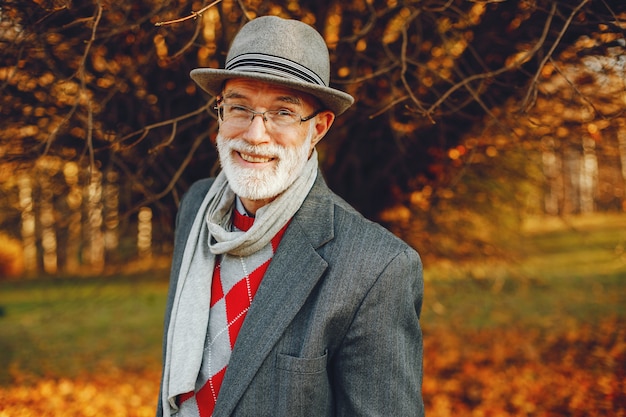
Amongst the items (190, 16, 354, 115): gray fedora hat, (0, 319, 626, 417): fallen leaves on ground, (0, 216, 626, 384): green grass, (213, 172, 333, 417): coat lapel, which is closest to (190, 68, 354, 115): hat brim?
(190, 16, 354, 115): gray fedora hat

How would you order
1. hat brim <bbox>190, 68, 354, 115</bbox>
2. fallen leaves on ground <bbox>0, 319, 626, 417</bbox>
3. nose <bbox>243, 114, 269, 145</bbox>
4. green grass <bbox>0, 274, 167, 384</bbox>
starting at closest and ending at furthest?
hat brim <bbox>190, 68, 354, 115</bbox>, nose <bbox>243, 114, 269, 145</bbox>, fallen leaves on ground <bbox>0, 319, 626, 417</bbox>, green grass <bbox>0, 274, 167, 384</bbox>

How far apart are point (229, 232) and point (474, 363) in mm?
4760

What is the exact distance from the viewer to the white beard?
192cm

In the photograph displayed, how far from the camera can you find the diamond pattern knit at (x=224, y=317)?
186cm

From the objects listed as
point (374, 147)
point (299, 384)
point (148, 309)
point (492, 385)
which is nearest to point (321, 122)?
point (299, 384)

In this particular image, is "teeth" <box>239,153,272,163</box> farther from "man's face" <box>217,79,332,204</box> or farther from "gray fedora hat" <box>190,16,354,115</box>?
"gray fedora hat" <box>190,16,354,115</box>

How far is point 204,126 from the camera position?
13.7 feet

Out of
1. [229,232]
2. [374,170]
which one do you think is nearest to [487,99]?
[374,170]

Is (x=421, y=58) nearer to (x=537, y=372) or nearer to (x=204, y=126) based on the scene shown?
(x=204, y=126)

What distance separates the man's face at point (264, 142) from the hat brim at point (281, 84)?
62 mm

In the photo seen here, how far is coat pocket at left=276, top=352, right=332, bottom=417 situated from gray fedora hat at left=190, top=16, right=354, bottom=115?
0.91 meters

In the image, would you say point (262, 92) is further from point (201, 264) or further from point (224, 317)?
point (224, 317)

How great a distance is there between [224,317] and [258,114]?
74cm

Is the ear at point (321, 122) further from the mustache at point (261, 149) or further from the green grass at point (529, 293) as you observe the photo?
the green grass at point (529, 293)
